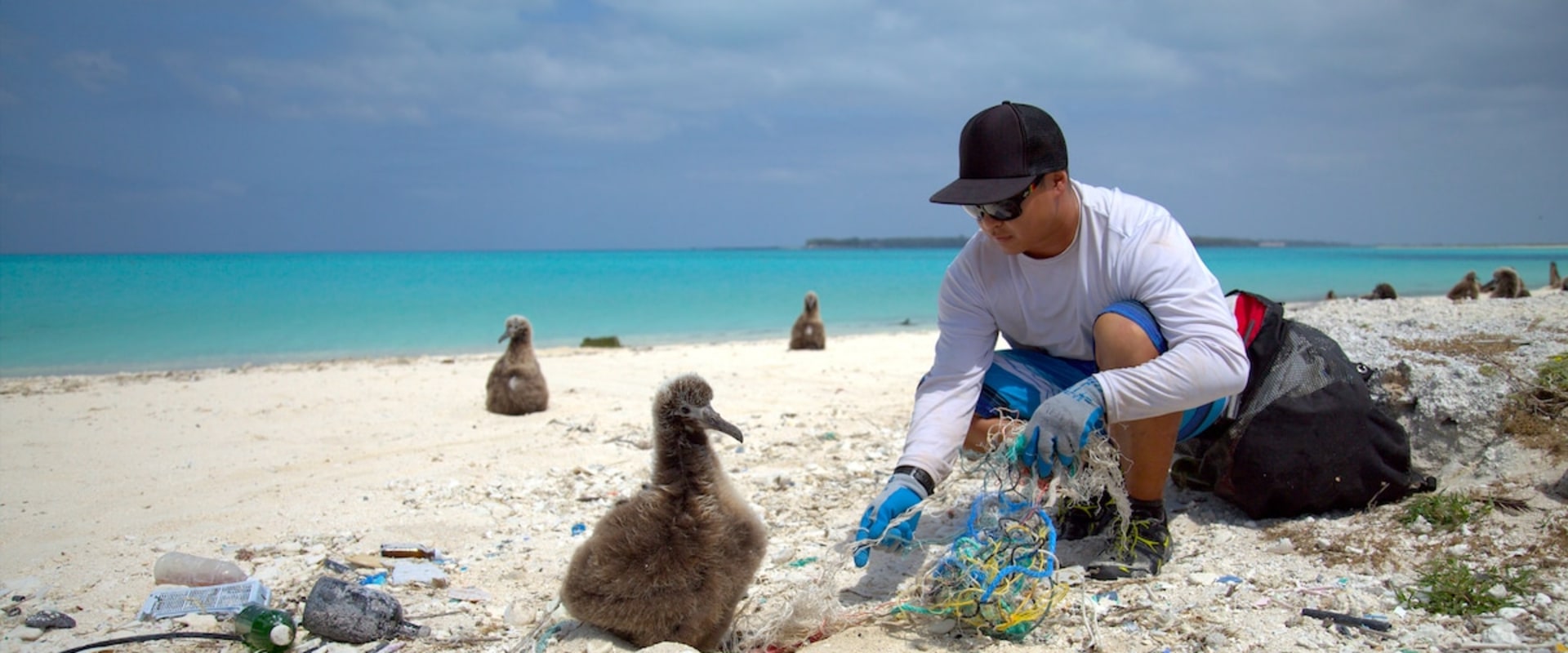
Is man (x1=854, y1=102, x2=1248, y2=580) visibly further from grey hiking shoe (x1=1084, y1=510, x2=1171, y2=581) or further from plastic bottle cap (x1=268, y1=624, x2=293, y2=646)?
plastic bottle cap (x1=268, y1=624, x2=293, y2=646)

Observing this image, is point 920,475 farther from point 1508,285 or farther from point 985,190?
point 1508,285

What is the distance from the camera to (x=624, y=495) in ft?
18.0

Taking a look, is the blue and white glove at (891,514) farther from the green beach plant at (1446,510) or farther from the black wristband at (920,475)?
the green beach plant at (1446,510)

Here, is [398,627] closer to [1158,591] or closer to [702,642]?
[702,642]

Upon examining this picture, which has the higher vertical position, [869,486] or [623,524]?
[623,524]

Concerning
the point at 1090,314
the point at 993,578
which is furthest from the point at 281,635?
the point at 1090,314

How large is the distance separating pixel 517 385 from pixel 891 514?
5.70 metres

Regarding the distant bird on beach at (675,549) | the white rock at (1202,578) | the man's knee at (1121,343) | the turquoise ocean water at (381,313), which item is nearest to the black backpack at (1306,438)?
the white rock at (1202,578)

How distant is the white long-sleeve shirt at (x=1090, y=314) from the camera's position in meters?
3.24

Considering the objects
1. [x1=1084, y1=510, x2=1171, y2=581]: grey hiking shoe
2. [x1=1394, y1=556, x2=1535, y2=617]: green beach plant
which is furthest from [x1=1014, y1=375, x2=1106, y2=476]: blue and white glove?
[x1=1394, y1=556, x2=1535, y2=617]: green beach plant

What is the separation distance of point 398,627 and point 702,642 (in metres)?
1.24

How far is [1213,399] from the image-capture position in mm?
3379

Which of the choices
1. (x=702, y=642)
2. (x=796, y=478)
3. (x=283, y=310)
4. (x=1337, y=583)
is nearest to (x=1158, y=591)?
(x=1337, y=583)

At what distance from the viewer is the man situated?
3.23 m
